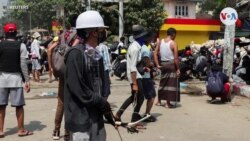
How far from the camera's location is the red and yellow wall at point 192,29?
1494 inches

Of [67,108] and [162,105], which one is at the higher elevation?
[67,108]

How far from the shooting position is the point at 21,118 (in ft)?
22.7

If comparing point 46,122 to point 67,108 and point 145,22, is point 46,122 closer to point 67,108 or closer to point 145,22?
point 67,108

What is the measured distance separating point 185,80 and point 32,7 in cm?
5770

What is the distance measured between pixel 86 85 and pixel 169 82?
5.75 metres

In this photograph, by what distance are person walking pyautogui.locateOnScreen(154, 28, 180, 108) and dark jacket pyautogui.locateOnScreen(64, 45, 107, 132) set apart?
214 inches

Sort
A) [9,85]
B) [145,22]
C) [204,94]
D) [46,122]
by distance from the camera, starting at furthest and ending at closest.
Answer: [145,22]
[204,94]
[46,122]
[9,85]

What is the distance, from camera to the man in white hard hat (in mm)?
3492

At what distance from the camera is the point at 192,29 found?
125ft

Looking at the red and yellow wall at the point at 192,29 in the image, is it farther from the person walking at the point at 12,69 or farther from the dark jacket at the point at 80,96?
the dark jacket at the point at 80,96

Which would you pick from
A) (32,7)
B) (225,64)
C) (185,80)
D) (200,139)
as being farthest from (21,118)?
(32,7)

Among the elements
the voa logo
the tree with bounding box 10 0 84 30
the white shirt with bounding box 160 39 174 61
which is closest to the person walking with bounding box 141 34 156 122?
the white shirt with bounding box 160 39 174 61

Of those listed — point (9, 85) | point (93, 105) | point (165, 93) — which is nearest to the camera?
point (93, 105)

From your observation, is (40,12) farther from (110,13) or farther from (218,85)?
(218,85)
